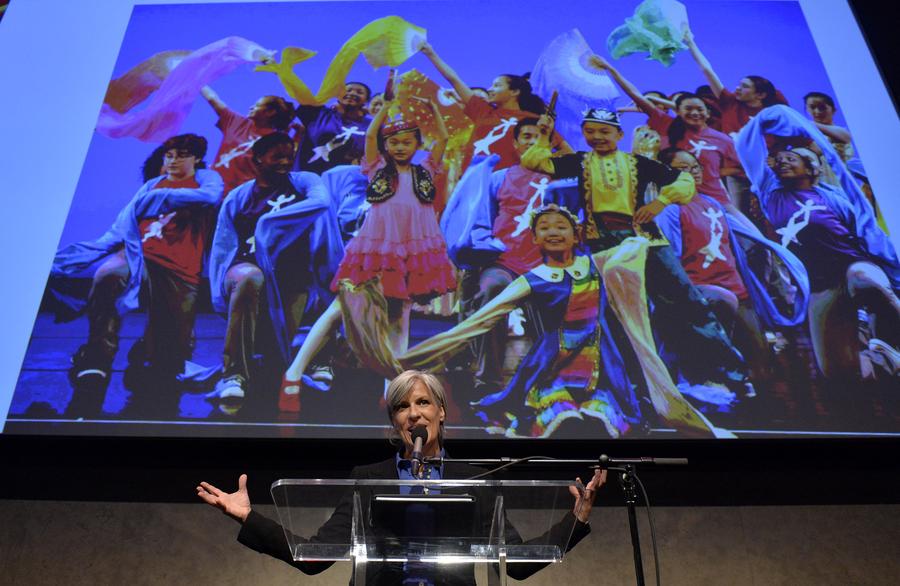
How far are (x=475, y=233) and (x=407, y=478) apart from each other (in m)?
1.39

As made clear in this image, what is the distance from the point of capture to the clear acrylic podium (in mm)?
1662

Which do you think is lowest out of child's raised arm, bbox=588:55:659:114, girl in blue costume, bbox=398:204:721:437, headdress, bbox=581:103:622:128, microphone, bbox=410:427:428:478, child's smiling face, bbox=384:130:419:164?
microphone, bbox=410:427:428:478

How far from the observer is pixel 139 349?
3.12 meters

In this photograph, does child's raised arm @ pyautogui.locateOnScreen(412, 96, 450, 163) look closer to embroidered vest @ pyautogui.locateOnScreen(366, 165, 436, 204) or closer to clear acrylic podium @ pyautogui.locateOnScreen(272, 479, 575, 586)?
embroidered vest @ pyautogui.locateOnScreen(366, 165, 436, 204)

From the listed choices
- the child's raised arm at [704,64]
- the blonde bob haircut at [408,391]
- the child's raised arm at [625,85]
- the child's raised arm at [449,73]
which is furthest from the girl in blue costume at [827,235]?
the blonde bob haircut at [408,391]

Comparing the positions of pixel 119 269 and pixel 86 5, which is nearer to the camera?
pixel 119 269

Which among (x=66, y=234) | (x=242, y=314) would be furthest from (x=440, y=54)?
(x=66, y=234)

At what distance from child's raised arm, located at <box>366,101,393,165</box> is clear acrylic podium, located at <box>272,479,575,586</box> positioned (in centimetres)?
197

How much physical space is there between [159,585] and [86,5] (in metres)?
2.52

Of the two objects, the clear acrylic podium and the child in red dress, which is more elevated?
the child in red dress

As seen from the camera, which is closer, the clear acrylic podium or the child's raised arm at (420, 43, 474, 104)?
the clear acrylic podium

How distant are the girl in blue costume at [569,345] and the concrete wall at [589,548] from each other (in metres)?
0.52

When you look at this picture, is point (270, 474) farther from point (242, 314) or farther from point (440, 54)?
point (440, 54)

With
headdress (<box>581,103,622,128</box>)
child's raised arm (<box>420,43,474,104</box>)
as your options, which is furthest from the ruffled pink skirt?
headdress (<box>581,103,622,128</box>)
